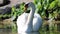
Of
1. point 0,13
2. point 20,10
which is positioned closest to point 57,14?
point 20,10

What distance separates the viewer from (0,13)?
1889cm

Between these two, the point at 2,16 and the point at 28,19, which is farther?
the point at 2,16

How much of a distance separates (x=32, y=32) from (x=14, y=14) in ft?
22.4

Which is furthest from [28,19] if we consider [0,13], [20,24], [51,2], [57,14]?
[0,13]

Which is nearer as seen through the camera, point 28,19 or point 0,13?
point 28,19

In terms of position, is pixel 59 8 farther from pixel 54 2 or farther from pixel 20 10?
pixel 20 10

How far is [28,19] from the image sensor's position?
10781 millimetres

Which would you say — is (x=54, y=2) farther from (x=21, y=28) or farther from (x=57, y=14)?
(x=21, y=28)

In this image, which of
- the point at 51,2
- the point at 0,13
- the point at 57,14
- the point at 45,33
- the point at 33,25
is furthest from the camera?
the point at 0,13

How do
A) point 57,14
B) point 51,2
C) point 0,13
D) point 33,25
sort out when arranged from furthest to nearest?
point 0,13
point 51,2
point 57,14
point 33,25

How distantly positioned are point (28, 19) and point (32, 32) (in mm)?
479

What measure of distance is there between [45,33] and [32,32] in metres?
0.64

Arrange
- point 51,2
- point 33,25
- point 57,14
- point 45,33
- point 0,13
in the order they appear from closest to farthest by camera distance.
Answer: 1. point 45,33
2. point 33,25
3. point 57,14
4. point 51,2
5. point 0,13

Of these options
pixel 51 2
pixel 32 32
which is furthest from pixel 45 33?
pixel 51 2
